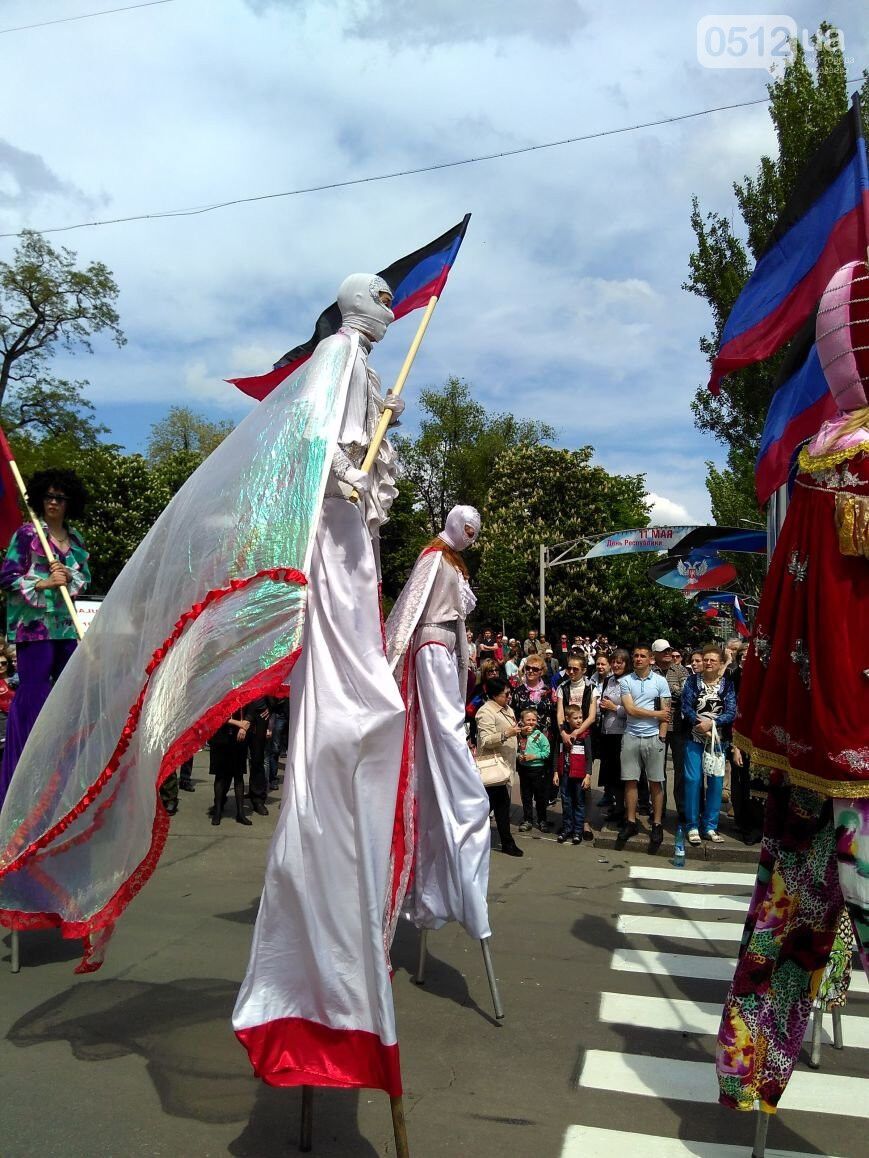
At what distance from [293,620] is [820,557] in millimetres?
1572

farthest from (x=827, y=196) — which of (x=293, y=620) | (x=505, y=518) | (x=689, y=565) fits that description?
(x=505, y=518)

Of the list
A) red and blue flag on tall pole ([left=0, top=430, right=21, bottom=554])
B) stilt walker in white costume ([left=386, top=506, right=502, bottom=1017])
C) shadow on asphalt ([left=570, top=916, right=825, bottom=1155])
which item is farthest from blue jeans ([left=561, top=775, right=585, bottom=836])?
red and blue flag on tall pole ([left=0, top=430, right=21, bottom=554])

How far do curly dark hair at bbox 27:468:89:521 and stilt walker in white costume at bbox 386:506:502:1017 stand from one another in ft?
6.90

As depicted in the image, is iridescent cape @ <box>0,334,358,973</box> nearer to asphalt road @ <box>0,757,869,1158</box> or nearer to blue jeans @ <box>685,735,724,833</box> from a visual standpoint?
asphalt road @ <box>0,757,869,1158</box>

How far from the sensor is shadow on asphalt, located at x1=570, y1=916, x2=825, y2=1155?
332cm

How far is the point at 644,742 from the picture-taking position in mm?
9312

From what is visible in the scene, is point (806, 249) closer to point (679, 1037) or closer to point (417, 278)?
point (417, 278)

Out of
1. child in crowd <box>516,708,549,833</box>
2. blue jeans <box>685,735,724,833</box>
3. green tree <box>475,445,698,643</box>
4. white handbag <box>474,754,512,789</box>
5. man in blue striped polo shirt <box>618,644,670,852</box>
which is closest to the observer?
white handbag <box>474,754,512,789</box>

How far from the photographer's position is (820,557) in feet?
9.52

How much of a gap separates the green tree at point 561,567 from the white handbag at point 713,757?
2755 cm

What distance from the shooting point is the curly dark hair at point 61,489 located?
558 cm

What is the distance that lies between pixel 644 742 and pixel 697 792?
2.20 feet

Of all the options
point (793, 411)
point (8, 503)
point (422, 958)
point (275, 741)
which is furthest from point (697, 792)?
point (8, 503)

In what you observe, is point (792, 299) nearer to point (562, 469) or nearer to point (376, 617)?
point (376, 617)
